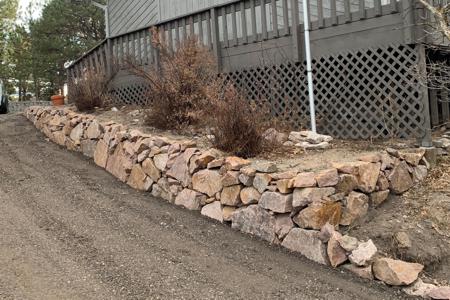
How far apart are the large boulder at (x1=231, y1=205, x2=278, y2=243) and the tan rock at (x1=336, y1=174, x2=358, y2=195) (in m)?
0.74

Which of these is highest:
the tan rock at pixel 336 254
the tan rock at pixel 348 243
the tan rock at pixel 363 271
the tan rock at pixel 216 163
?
the tan rock at pixel 216 163

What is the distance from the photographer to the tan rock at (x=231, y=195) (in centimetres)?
540

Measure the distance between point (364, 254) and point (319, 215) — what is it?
0.55 metres

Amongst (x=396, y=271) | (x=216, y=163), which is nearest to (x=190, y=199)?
(x=216, y=163)

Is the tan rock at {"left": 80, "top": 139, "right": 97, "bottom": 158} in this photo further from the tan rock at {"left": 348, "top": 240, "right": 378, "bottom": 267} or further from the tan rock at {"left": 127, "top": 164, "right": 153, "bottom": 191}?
Result: the tan rock at {"left": 348, "top": 240, "right": 378, "bottom": 267}

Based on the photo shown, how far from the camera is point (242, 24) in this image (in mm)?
7797

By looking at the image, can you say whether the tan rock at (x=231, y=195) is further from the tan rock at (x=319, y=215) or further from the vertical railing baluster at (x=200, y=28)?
the vertical railing baluster at (x=200, y=28)

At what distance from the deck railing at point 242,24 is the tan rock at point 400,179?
5.86 feet

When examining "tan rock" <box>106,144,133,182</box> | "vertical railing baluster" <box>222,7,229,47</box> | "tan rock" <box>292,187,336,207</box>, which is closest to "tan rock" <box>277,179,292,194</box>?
"tan rock" <box>292,187,336,207</box>

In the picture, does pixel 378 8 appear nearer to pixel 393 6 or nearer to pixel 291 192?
pixel 393 6

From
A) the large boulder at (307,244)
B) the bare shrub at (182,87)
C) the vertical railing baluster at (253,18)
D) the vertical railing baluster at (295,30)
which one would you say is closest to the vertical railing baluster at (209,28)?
the bare shrub at (182,87)

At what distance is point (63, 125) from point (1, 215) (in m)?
3.90

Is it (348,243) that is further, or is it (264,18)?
(264,18)

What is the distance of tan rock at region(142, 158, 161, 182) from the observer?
21.4 ft
